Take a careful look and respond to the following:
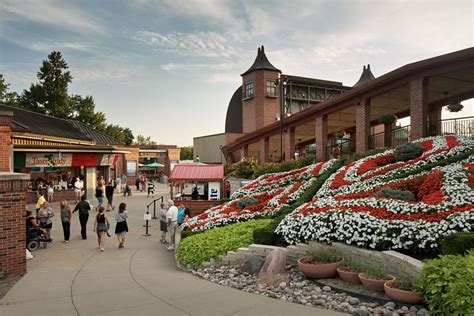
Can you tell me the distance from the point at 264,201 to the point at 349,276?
882 centimetres

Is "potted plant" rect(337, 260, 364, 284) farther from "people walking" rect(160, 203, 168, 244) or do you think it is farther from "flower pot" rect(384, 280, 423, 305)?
"people walking" rect(160, 203, 168, 244)

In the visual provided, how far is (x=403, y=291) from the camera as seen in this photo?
21.8 feet

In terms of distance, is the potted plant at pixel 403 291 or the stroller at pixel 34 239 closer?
the potted plant at pixel 403 291

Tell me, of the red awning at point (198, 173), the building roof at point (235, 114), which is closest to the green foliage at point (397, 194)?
the red awning at point (198, 173)

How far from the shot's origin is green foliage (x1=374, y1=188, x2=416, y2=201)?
416 inches

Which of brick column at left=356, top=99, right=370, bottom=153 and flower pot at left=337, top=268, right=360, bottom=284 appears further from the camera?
brick column at left=356, top=99, right=370, bottom=153

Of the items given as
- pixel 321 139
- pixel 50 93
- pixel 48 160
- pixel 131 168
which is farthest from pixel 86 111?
pixel 321 139

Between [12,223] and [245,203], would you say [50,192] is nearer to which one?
[245,203]

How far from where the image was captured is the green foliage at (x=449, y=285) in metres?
5.54

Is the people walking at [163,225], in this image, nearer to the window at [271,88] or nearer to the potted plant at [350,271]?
the potted plant at [350,271]

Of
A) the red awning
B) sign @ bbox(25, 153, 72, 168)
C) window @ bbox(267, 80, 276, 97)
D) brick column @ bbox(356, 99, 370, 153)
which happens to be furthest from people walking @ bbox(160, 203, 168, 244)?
window @ bbox(267, 80, 276, 97)

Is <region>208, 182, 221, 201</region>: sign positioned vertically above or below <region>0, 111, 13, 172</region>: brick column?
below

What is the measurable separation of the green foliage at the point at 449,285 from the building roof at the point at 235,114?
158 feet

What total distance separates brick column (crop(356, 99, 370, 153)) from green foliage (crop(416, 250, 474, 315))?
14997mm
